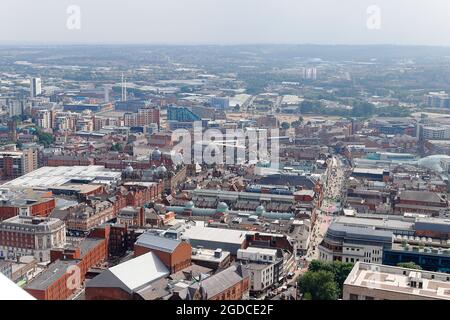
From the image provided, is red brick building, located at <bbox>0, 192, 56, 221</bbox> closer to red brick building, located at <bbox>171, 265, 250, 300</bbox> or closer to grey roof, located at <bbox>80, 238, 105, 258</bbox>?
grey roof, located at <bbox>80, 238, 105, 258</bbox>

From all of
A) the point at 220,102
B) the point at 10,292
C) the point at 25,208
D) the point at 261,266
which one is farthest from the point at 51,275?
the point at 220,102

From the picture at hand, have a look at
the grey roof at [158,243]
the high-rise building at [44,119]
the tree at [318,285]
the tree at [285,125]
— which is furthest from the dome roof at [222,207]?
the high-rise building at [44,119]

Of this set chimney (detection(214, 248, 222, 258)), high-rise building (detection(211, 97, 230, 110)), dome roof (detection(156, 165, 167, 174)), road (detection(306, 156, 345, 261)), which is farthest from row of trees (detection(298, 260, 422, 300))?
high-rise building (detection(211, 97, 230, 110))

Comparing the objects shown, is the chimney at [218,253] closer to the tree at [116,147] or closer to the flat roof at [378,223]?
the flat roof at [378,223]
